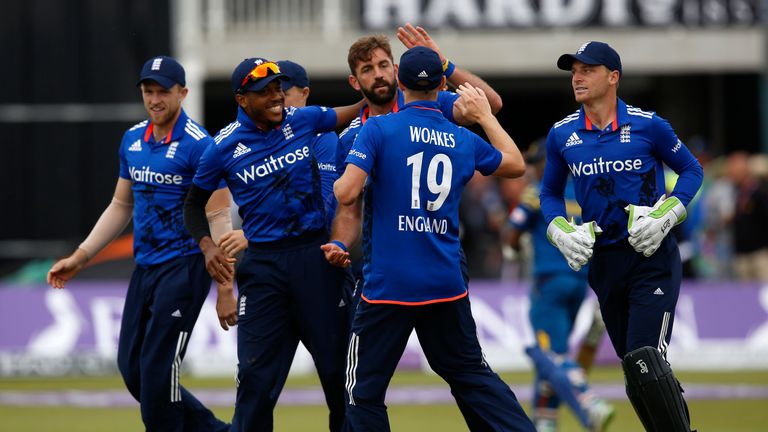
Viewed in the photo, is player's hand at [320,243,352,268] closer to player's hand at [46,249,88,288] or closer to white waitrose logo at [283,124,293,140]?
white waitrose logo at [283,124,293,140]

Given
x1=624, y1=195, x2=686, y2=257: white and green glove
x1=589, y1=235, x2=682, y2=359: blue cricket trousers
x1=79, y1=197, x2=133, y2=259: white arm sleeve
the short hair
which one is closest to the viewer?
x1=624, y1=195, x2=686, y2=257: white and green glove

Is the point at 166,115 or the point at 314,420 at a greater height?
the point at 166,115

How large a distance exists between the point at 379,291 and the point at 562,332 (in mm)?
4386

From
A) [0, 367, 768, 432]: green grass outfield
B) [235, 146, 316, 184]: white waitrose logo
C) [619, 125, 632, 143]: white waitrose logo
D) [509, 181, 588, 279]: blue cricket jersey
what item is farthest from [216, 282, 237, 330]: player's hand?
[509, 181, 588, 279]: blue cricket jersey

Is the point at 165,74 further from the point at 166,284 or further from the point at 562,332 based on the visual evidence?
the point at 562,332

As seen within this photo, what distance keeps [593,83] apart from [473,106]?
1.04m

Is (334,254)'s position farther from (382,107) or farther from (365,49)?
(365,49)

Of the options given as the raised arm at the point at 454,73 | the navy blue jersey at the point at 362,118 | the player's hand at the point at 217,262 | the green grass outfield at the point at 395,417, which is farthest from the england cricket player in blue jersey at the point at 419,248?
the green grass outfield at the point at 395,417

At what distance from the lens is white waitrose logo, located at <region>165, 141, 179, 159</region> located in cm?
1001

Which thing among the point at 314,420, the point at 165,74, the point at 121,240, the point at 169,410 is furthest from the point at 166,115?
the point at 121,240

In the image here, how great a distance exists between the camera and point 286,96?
10.8m

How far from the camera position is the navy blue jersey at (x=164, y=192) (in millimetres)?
9984

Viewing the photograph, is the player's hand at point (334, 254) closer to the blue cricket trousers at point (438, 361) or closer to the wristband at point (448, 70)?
the blue cricket trousers at point (438, 361)

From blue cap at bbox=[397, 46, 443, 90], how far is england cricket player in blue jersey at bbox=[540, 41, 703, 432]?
1.26 meters
